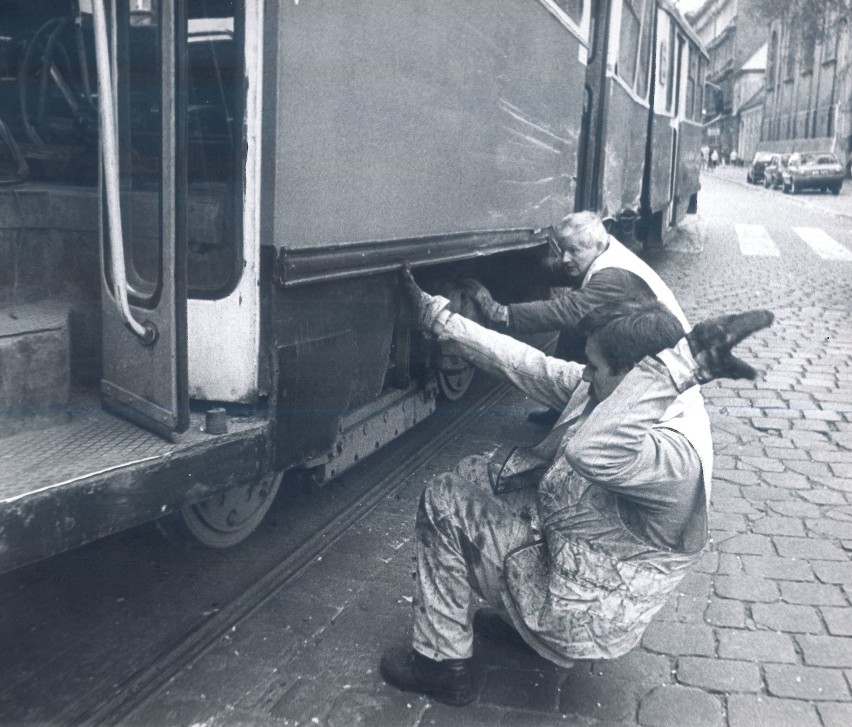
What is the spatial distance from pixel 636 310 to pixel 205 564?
6.83ft

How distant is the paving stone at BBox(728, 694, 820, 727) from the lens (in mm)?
3156

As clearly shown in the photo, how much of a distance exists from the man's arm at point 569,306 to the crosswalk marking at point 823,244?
12.6m

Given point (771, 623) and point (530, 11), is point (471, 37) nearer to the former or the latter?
point (530, 11)

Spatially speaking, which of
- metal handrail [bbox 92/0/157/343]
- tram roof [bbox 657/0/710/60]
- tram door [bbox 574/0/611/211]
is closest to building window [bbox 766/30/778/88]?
tram roof [bbox 657/0/710/60]

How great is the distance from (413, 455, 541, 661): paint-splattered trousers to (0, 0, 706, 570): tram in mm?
584

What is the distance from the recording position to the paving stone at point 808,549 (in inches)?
177

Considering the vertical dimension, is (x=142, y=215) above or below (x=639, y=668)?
above

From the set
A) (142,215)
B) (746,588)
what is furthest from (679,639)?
(142,215)

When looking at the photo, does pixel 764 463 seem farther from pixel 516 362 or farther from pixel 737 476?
pixel 516 362

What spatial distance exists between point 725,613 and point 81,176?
2.96 metres

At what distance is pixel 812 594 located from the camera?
410 centimetres

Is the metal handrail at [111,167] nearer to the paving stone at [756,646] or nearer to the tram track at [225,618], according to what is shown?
the tram track at [225,618]

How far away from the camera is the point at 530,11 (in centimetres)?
523

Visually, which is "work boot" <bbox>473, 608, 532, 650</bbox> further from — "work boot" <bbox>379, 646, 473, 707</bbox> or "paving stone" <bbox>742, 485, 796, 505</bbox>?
"paving stone" <bbox>742, 485, 796, 505</bbox>
